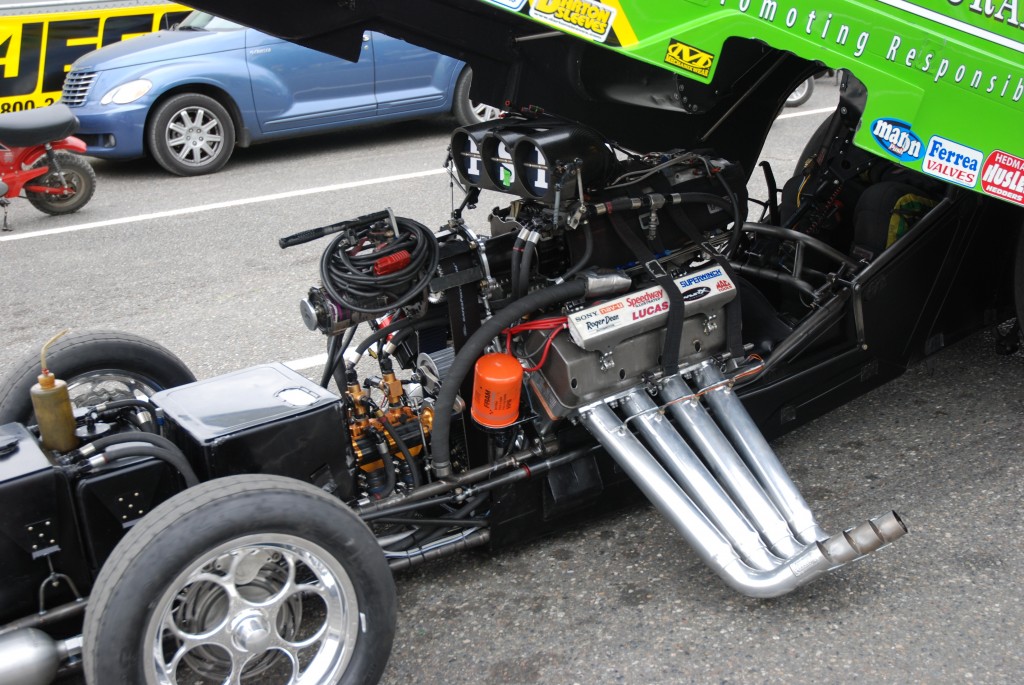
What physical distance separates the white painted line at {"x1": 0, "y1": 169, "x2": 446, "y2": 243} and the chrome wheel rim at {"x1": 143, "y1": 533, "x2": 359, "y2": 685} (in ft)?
18.2

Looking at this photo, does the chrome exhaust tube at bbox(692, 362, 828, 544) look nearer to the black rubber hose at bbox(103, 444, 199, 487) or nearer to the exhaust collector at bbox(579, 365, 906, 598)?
the exhaust collector at bbox(579, 365, 906, 598)

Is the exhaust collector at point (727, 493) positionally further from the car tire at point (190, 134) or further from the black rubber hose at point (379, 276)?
the car tire at point (190, 134)

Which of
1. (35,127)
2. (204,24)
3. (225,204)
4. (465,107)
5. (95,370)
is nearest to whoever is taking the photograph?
(95,370)

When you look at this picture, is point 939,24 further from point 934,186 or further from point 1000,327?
point 1000,327

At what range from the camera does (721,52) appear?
3039 mm

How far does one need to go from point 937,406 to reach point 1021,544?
0.99 meters

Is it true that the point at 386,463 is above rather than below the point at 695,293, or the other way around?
below

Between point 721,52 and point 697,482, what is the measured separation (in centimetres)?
131

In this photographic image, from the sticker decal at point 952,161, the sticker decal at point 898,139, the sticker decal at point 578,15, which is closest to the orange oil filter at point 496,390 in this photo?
the sticker decal at point 578,15

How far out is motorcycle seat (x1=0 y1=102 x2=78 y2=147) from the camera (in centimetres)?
738

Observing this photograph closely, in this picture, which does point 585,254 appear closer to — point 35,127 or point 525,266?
point 525,266

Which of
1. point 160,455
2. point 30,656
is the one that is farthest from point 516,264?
point 30,656

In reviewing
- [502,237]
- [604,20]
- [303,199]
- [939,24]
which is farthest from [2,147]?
[939,24]

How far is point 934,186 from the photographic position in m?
3.97
